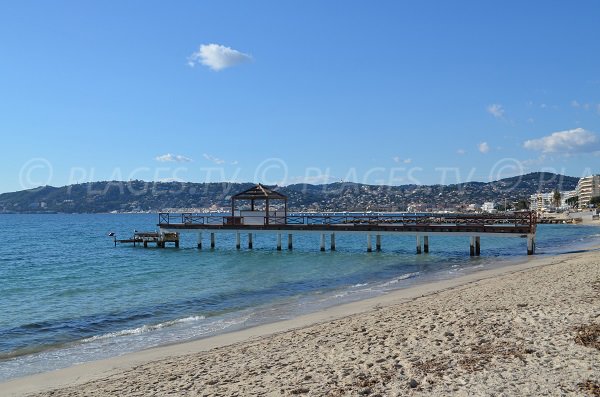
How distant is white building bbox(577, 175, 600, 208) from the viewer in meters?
167

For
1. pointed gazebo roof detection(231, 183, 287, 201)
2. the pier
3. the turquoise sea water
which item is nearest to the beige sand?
the turquoise sea water

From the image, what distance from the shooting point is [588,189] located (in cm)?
17112

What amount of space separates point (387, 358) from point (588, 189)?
18807 centimetres

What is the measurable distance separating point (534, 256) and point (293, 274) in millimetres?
15526

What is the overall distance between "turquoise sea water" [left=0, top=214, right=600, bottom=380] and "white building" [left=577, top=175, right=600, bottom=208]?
158 meters

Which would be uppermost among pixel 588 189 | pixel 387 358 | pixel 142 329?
pixel 588 189

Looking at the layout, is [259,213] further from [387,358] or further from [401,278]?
[387,358]

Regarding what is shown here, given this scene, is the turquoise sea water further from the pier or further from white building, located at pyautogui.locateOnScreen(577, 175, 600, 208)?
white building, located at pyautogui.locateOnScreen(577, 175, 600, 208)

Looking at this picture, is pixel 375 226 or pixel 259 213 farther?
pixel 259 213

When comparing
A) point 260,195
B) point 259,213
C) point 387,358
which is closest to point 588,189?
point 259,213

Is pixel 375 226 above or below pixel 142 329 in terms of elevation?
above

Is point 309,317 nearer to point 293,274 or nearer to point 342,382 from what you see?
point 342,382

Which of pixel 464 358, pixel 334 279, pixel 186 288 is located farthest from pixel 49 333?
pixel 334 279

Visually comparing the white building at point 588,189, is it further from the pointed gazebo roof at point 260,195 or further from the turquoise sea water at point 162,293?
the turquoise sea water at point 162,293
